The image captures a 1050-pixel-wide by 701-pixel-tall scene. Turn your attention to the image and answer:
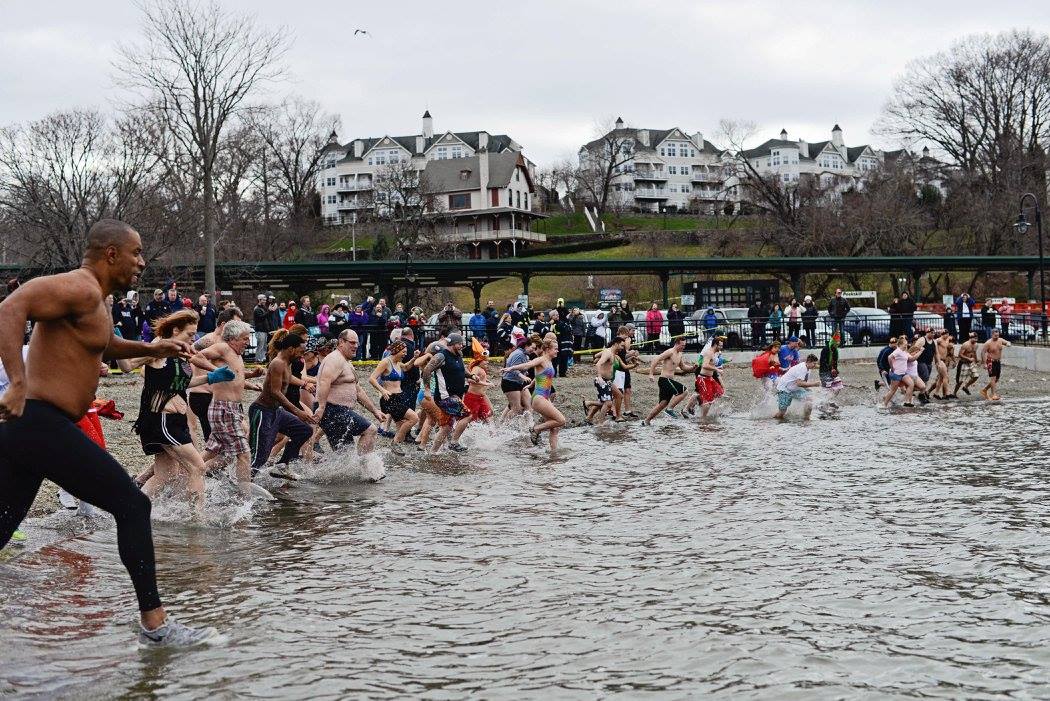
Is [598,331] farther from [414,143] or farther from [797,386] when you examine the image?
[414,143]

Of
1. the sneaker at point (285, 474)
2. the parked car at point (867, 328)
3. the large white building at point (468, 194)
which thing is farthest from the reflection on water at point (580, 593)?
the large white building at point (468, 194)

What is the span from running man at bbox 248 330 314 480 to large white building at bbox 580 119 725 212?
100 m

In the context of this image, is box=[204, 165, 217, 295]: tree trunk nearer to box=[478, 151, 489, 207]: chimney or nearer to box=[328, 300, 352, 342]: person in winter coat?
box=[328, 300, 352, 342]: person in winter coat

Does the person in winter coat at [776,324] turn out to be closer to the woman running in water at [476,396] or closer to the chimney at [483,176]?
the woman running in water at [476,396]

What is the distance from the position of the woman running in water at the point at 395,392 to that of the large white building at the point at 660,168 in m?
96.7

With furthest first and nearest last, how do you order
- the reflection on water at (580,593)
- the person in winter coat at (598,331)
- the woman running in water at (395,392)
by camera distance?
1. the person in winter coat at (598,331)
2. the woman running in water at (395,392)
3. the reflection on water at (580,593)

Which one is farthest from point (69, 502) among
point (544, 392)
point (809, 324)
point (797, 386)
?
point (809, 324)

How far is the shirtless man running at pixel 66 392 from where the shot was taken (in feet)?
16.0

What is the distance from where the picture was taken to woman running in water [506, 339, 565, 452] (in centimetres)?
1550

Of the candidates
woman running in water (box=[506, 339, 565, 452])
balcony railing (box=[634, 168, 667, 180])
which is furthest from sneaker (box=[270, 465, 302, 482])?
balcony railing (box=[634, 168, 667, 180])

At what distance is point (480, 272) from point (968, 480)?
26807mm

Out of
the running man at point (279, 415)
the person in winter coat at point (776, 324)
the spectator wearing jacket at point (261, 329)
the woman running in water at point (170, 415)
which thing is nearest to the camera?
the woman running in water at point (170, 415)

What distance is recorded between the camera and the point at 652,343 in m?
31.8

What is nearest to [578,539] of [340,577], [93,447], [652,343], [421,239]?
[340,577]
